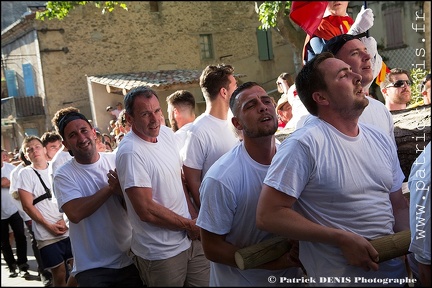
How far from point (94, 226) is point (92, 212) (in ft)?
0.42

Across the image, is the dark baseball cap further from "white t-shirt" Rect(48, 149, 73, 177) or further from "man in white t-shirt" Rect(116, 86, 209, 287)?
"white t-shirt" Rect(48, 149, 73, 177)

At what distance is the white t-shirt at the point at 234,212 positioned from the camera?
2.56 m

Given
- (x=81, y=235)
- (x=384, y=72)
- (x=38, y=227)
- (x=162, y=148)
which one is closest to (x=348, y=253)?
(x=162, y=148)

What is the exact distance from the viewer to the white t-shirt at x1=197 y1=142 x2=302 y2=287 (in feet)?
8.41

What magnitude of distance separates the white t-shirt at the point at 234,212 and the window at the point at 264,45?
17596 millimetres

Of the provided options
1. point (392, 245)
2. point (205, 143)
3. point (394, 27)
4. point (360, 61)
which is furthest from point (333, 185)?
point (394, 27)

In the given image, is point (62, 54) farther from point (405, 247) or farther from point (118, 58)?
point (405, 247)

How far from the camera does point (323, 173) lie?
225 cm

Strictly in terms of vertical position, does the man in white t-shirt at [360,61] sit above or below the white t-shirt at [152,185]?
above

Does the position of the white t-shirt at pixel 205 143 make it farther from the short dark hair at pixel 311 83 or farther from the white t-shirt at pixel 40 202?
the white t-shirt at pixel 40 202

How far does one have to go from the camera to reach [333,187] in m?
2.26

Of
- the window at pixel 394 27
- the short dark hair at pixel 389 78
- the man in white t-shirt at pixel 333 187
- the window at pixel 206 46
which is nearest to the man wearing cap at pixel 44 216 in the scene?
the man in white t-shirt at pixel 333 187

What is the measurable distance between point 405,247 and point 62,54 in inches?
742

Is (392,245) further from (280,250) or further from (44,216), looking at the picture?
(44,216)
